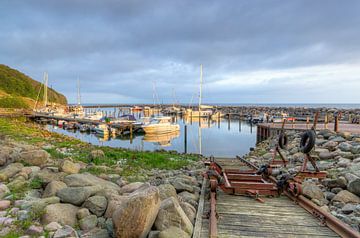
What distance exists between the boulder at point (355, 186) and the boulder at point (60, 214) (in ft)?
22.8

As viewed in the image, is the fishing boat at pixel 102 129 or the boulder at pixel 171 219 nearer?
the boulder at pixel 171 219

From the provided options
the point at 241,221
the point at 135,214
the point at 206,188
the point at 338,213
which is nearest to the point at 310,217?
the point at 338,213

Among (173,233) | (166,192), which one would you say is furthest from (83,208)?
(173,233)

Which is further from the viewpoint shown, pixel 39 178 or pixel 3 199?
pixel 39 178

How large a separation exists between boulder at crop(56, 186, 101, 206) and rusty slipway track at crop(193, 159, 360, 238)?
2.46m

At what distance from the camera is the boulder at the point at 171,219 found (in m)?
4.50

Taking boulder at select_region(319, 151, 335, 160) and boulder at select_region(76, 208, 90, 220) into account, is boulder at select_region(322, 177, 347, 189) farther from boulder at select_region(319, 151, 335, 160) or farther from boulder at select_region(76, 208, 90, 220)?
boulder at select_region(76, 208, 90, 220)

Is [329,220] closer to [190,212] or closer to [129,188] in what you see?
[190,212]

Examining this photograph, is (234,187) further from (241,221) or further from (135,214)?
(135,214)

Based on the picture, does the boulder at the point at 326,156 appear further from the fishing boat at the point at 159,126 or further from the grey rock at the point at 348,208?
the fishing boat at the point at 159,126

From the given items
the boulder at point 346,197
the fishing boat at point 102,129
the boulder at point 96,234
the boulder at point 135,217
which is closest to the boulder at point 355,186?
the boulder at point 346,197

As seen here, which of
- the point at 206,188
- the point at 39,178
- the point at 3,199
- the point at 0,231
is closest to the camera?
the point at 0,231

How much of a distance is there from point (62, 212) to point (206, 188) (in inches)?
158

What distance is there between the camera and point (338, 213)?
5.75 meters
